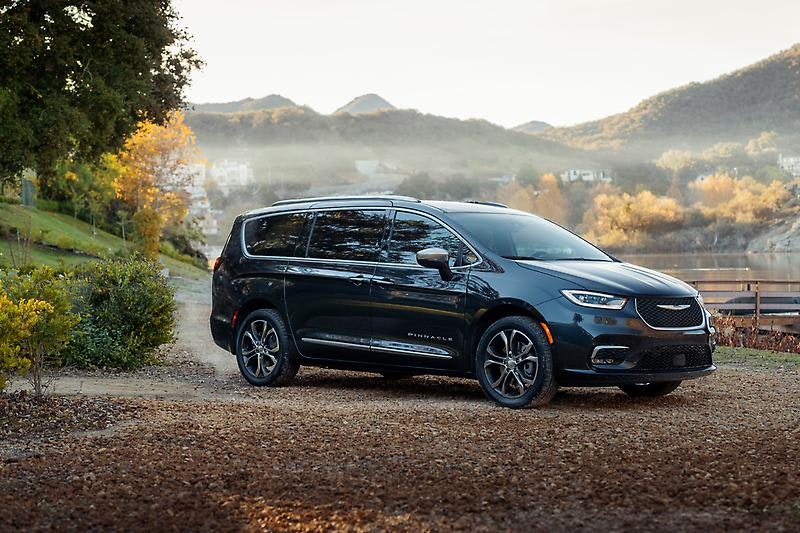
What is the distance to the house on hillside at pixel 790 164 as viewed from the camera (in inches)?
6256

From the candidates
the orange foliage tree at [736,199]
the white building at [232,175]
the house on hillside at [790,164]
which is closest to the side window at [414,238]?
the white building at [232,175]

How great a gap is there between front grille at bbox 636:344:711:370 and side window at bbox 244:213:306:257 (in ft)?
13.3

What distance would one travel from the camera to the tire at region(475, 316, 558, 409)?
30.0 feet

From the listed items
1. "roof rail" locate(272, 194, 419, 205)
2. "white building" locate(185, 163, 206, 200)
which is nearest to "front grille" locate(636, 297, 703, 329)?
"roof rail" locate(272, 194, 419, 205)

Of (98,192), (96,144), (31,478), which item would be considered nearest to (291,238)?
(31,478)

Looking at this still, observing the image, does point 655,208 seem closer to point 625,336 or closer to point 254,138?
point 254,138

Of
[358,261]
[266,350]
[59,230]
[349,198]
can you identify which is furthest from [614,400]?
[59,230]

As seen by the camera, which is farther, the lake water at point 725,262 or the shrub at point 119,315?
the lake water at point 725,262

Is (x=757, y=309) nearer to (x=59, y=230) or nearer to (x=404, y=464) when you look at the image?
(x=404, y=464)

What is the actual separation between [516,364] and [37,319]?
4.08 metres

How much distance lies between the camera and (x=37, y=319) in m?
9.11

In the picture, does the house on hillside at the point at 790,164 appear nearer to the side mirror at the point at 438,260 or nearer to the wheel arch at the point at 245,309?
the wheel arch at the point at 245,309

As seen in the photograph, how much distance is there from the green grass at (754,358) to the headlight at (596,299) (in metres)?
7.15

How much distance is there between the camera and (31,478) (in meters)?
6.51
